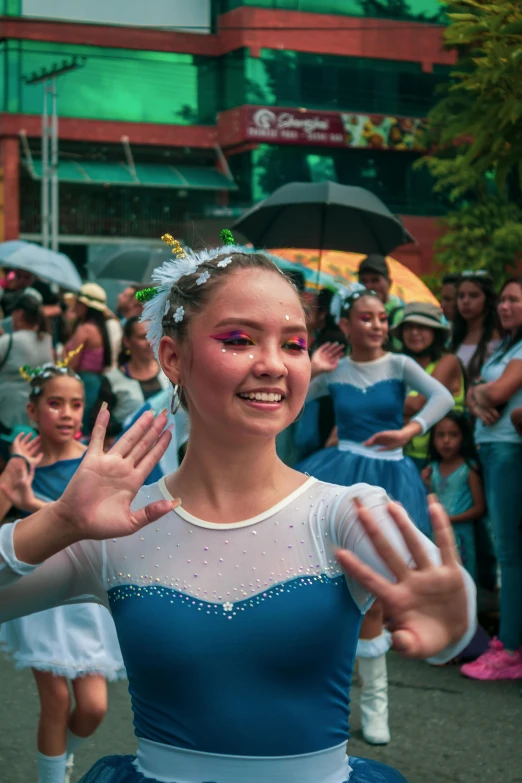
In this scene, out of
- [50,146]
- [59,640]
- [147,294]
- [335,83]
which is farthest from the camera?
[335,83]

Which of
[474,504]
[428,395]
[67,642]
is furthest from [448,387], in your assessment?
[67,642]

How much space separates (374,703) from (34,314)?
5636mm

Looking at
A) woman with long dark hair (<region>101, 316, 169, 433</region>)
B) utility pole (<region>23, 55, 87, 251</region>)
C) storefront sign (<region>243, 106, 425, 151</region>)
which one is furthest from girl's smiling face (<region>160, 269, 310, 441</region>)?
storefront sign (<region>243, 106, 425, 151</region>)

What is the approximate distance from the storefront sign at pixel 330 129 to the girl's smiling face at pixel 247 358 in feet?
126

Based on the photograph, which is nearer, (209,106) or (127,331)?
(127,331)

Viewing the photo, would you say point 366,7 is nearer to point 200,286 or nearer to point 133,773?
point 200,286

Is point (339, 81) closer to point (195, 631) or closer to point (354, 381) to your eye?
point (354, 381)

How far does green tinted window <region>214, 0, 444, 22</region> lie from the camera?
1592 inches

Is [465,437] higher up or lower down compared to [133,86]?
higher up

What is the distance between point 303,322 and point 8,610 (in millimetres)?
898

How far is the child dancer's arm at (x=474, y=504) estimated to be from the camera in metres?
7.91

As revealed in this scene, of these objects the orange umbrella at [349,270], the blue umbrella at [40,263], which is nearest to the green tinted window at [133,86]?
the blue umbrella at [40,263]

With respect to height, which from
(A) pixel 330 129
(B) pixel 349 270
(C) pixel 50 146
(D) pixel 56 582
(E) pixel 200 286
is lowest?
(C) pixel 50 146

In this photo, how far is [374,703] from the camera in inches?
233
